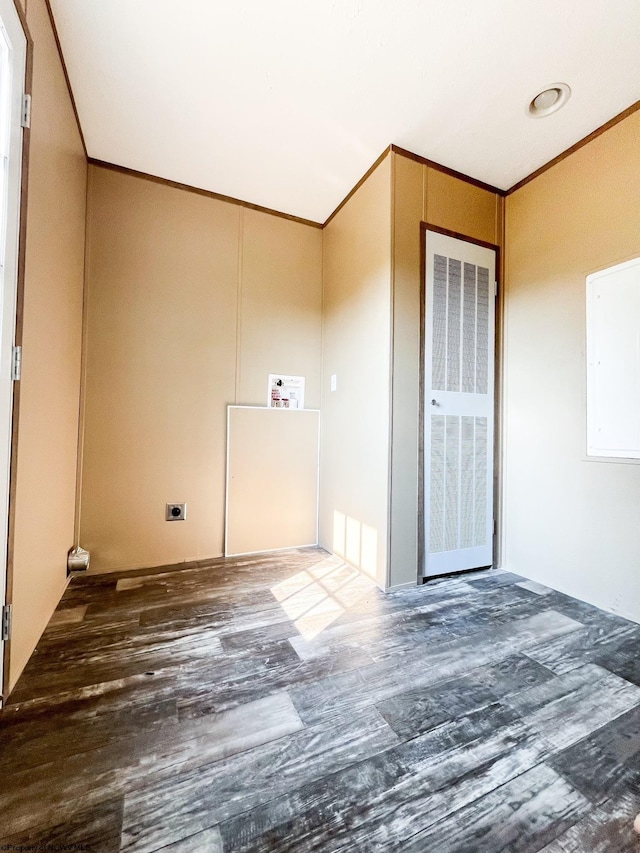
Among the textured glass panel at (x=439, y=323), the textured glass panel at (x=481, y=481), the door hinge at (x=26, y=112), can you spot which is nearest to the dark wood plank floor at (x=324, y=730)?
the textured glass panel at (x=481, y=481)

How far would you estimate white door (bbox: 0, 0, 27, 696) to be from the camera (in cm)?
111

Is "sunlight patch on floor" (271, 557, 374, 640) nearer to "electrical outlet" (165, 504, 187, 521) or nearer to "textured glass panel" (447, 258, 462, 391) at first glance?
"electrical outlet" (165, 504, 187, 521)

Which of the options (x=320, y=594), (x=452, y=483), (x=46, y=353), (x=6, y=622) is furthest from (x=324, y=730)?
(x=46, y=353)

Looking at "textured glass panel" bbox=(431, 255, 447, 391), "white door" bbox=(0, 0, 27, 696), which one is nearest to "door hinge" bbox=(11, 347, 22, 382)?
"white door" bbox=(0, 0, 27, 696)

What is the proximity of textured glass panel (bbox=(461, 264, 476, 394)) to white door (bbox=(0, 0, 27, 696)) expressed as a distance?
89.8 inches

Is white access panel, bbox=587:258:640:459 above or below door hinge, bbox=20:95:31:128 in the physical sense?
below

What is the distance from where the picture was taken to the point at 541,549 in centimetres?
218

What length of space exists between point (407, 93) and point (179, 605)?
2.88 meters

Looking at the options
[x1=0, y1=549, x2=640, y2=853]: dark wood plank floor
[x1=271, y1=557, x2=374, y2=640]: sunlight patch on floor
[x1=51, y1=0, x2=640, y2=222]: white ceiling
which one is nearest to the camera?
[x1=0, y1=549, x2=640, y2=853]: dark wood plank floor

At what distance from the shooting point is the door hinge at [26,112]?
4.00ft

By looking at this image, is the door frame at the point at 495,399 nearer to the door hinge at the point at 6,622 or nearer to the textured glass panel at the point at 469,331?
the textured glass panel at the point at 469,331

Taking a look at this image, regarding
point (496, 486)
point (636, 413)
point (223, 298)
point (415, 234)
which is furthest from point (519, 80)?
point (496, 486)

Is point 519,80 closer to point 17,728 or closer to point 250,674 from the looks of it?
point 250,674

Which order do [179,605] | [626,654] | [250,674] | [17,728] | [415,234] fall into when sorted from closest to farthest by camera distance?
[17,728], [250,674], [626,654], [179,605], [415,234]
